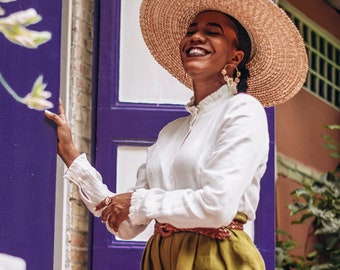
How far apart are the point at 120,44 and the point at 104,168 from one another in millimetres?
647

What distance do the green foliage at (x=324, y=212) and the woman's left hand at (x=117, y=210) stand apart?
3.28 m

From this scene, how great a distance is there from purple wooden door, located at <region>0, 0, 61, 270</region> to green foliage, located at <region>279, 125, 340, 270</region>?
333cm

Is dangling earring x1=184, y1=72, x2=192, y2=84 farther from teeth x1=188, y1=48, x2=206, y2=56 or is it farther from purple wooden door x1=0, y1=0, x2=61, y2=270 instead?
purple wooden door x1=0, y1=0, x2=61, y2=270

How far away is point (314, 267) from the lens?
7531 millimetres

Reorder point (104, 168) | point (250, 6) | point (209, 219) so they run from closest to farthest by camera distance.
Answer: point (209, 219) → point (250, 6) → point (104, 168)

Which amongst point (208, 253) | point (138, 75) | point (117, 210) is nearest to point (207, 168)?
point (208, 253)

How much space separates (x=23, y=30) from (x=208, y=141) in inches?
30.2

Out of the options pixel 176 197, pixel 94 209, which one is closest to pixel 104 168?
pixel 94 209

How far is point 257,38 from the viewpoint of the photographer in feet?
14.6

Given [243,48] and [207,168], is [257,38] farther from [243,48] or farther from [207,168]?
[207,168]

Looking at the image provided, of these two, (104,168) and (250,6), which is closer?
(250,6)

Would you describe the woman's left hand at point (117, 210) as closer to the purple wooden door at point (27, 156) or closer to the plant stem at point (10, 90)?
the purple wooden door at point (27, 156)

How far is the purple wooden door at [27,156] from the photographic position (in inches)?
169

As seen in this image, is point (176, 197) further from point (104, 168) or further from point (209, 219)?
point (104, 168)
